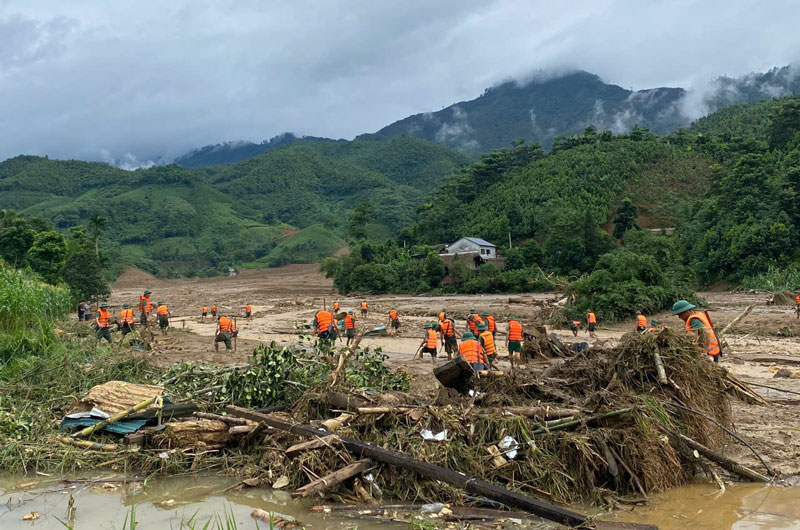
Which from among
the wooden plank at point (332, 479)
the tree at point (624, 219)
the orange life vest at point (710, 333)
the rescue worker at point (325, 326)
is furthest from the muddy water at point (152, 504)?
the tree at point (624, 219)

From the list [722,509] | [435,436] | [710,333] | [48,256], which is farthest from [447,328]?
[48,256]

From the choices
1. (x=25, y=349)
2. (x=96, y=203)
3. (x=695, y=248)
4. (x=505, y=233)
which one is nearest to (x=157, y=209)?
(x=96, y=203)

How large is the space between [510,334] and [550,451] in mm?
7262

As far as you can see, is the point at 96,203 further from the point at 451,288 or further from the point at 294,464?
the point at 294,464

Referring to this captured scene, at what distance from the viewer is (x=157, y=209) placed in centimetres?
11388

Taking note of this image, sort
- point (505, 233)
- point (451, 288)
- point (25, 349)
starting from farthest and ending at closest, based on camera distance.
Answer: point (505, 233)
point (451, 288)
point (25, 349)

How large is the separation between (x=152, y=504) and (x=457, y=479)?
10.8 ft

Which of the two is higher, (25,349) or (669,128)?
(669,128)

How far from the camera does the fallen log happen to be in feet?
15.8

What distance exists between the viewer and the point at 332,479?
545 cm

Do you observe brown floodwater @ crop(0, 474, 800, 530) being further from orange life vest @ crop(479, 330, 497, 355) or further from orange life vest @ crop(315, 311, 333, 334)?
orange life vest @ crop(315, 311, 333, 334)

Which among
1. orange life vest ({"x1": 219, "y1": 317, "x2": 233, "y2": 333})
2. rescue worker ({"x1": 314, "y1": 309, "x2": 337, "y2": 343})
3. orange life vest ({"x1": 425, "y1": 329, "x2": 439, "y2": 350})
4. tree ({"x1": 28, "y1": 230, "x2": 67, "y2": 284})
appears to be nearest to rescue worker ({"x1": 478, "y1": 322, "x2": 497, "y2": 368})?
orange life vest ({"x1": 425, "y1": 329, "x2": 439, "y2": 350})

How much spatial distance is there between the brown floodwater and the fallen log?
0.59m

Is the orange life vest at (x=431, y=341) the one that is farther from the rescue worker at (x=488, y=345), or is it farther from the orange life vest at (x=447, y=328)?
the rescue worker at (x=488, y=345)
